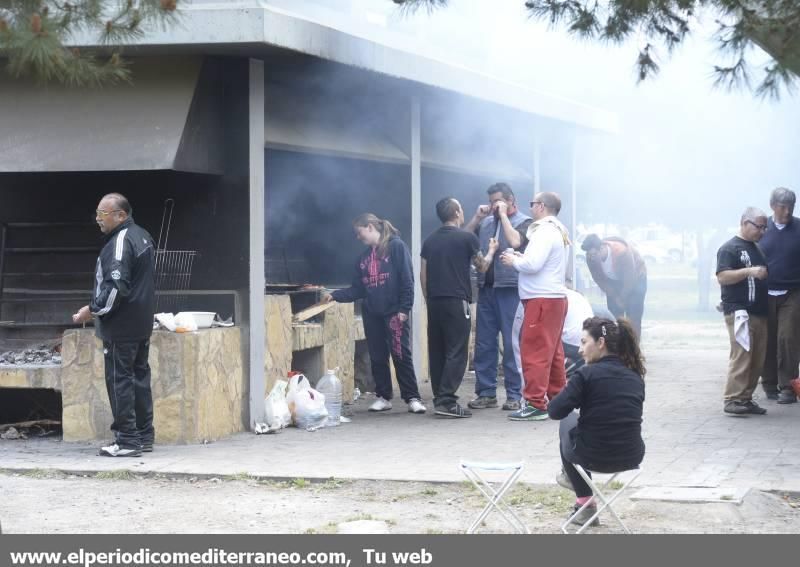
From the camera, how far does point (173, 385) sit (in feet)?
29.4

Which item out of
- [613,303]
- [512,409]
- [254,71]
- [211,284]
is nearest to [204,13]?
[254,71]

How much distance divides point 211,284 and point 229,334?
551 millimetres

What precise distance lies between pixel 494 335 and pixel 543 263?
4.46ft

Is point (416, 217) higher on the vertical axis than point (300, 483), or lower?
higher

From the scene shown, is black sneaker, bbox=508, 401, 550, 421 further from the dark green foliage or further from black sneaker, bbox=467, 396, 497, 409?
the dark green foliage

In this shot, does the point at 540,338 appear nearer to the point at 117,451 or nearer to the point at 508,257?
the point at 508,257

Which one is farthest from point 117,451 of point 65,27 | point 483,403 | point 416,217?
point 416,217

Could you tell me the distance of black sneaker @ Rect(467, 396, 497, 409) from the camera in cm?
1090

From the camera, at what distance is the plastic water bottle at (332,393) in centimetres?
1008

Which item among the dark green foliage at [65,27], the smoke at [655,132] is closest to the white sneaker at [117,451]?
the dark green foliage at [65,27]

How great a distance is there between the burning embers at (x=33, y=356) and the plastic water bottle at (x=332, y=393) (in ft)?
6.99

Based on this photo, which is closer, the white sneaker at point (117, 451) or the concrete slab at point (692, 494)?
the concrete slab at point (692, 494)

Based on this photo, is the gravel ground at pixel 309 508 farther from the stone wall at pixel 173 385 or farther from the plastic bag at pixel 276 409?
the plastic bag at pixel 276 409

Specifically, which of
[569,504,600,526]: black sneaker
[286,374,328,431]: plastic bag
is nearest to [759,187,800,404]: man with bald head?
[286,374,328,431]: plastic bag
